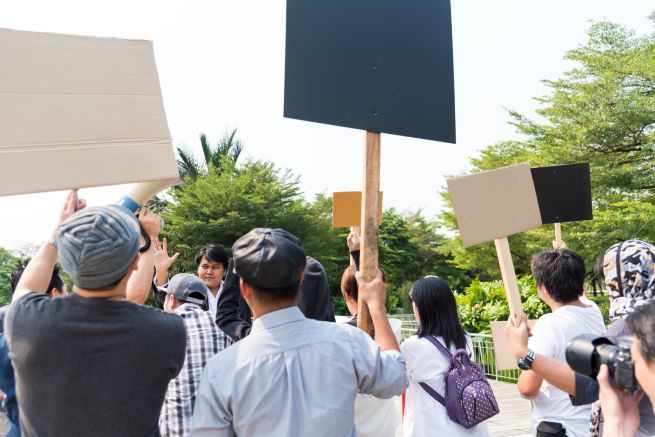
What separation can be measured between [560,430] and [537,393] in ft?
0.85

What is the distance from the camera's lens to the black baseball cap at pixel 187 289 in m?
3.03

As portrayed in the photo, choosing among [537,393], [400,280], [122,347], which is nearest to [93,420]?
[122,347]

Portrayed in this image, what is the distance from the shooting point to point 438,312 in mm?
3102

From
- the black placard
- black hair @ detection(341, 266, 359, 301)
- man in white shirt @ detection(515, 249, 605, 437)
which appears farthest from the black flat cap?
the black placard

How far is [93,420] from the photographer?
1.77 metres

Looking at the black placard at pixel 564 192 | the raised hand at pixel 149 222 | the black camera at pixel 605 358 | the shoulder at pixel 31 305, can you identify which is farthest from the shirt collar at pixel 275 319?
the black placard at pixel 564 192

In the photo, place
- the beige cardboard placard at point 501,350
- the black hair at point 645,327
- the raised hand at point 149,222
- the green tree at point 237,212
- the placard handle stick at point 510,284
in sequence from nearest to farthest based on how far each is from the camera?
the black hair at point 645,327, the raised hand at point 149,222, the placard handle stick at point 510,284, the beige cardboard placard at point 501,350, the green tree at point 237,212

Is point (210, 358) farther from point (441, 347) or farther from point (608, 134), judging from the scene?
point (608, 134)

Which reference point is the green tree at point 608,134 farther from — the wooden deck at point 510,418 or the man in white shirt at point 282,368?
the man in white shirt at point 282,368

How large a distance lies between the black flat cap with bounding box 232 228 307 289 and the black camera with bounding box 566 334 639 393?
84 centimetres

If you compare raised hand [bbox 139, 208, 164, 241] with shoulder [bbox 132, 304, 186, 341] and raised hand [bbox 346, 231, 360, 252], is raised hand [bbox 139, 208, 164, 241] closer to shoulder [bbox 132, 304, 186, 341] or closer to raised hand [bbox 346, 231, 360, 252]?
shoulder [bbox 132, 304, 186, 341]

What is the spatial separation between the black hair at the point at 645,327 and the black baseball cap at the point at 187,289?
6.80 feet

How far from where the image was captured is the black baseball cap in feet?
9.94

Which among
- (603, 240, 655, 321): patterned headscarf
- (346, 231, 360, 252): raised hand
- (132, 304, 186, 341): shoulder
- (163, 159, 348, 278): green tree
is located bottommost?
(132, 304, 186, 341): shoulder
